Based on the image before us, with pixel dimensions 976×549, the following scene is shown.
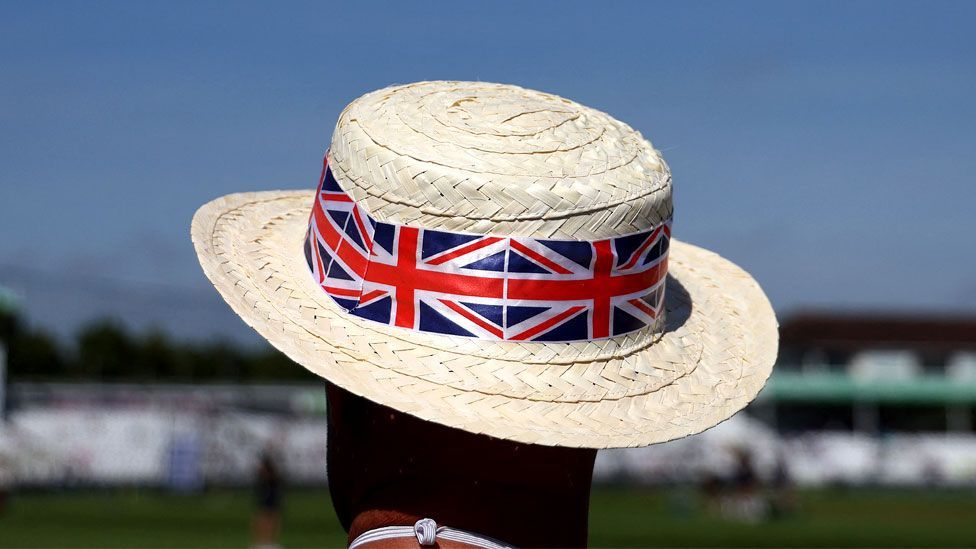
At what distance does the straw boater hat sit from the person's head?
121mm

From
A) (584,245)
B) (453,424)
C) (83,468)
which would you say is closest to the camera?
(453,424)

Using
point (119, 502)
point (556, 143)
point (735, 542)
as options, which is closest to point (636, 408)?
point (556, 143)

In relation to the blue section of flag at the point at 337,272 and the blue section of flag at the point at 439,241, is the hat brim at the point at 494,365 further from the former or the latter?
the blue section of flag at the point at 439,241

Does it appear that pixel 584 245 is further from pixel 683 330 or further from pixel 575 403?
pixel 683 330

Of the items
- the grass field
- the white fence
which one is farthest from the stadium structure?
the grass field

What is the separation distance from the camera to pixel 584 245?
2.28m

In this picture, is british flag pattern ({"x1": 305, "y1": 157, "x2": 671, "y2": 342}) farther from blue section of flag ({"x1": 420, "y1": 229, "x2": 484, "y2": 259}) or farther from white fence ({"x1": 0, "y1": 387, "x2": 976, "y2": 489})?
white fence ({"x1": 0, "y1": 387, "x2": 976, "y2": 489})

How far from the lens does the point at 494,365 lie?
225cm

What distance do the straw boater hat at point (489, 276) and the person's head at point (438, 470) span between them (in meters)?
0.12

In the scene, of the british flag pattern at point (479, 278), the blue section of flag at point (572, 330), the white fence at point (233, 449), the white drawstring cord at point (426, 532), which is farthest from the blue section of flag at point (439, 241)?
the white fence at point (233, 449)

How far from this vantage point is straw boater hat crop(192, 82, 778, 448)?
87.1 inches

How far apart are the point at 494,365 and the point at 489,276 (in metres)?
0.15

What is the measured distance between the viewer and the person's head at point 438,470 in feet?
7.47

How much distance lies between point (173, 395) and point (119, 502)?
13128mm
